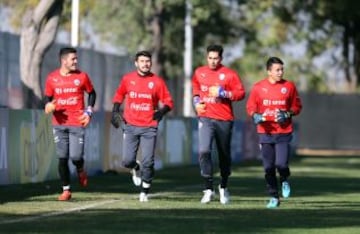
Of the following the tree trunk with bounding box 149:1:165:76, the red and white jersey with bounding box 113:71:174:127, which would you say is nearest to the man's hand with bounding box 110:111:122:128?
the red and white jersey with bounding box 113:71:174:127

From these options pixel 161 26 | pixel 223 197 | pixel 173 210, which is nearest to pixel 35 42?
pixel 223 197

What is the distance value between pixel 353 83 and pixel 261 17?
6780 mm

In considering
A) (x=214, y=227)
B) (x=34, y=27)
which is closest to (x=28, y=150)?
(x=34, y=27)

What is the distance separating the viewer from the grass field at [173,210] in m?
12.6

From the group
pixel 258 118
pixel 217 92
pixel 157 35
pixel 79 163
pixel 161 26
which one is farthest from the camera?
pixel 161 26

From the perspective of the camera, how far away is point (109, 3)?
4447 cm

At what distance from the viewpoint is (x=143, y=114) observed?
16.3m

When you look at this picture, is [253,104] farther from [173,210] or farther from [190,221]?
[190,221]

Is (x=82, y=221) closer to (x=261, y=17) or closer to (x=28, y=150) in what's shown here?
(x=28, y=150)

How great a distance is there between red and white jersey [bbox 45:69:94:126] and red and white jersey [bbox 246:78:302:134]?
250 cm

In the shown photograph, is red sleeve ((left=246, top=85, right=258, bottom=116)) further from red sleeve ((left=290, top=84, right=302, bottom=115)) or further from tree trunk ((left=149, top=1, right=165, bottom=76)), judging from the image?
tree trunk ((left=149, top=1, right=165, bottom=76))

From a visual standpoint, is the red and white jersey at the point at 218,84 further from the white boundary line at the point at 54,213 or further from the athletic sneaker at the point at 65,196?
the athletic sneaker at the point at 65,196

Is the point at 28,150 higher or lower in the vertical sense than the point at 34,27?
lower

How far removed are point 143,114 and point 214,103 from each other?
1.02 meters
